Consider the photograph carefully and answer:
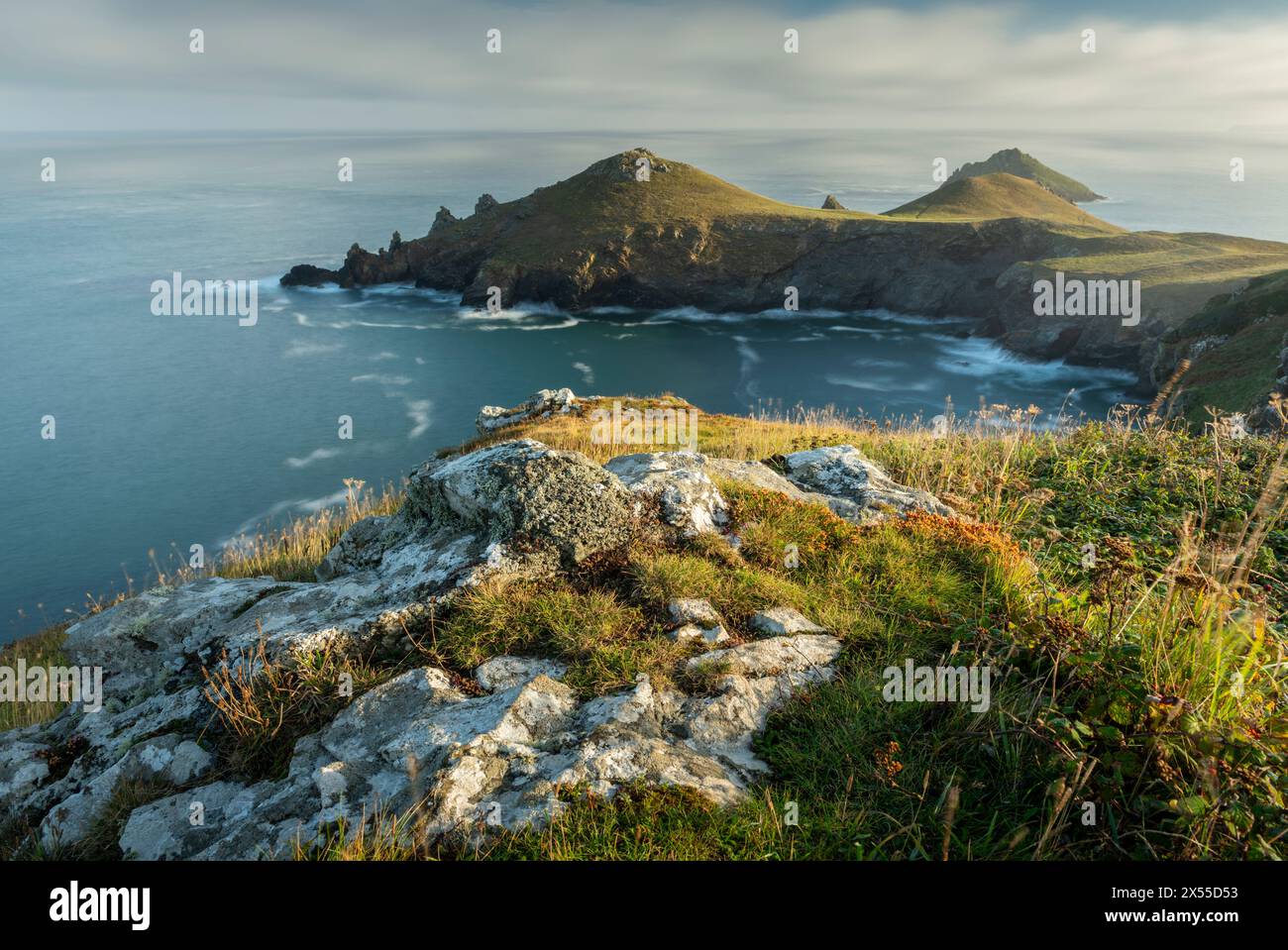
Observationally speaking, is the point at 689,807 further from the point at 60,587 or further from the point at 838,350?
the point at 838,350

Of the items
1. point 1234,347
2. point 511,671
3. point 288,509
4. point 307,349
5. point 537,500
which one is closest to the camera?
point 511,671

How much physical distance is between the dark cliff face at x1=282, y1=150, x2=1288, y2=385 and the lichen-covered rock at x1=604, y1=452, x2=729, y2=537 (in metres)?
107

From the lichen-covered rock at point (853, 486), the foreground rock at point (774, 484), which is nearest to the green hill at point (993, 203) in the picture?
the lichen-covered rock at point (853, 486)

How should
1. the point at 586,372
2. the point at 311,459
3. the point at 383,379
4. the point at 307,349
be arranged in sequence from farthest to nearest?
the point at 307,349
the point at 586,372
the point at 383,379
the point at 311,459

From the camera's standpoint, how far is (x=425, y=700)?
18.6ft

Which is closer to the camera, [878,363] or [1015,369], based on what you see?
[1015,369]

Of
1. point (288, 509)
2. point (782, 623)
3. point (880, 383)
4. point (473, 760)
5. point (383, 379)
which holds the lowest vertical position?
point (288, 509)

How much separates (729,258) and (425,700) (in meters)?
122

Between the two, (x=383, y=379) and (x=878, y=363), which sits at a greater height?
(x=878, y=363)

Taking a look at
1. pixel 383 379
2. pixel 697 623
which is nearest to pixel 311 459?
pixel 383 379

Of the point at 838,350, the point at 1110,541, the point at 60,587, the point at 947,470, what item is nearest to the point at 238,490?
the point at 60,587

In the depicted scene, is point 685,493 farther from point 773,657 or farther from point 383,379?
point 383,379

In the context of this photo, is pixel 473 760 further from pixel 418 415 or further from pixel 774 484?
pixel 418 415
